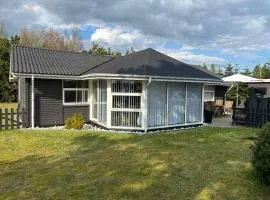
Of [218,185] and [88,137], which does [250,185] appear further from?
[88,137]

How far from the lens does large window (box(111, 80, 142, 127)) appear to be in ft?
45.7

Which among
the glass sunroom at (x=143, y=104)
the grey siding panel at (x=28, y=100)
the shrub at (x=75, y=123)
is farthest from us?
the grey siding panel at (x=28, y=100)

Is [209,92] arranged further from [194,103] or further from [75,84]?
[75,84]

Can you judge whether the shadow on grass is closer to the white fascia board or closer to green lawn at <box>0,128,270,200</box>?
green lawn at <box>0,128,270,200</box>

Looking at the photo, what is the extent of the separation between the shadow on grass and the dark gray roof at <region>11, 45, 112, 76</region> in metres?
5.90

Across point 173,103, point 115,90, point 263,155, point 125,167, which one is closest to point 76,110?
point 115,90

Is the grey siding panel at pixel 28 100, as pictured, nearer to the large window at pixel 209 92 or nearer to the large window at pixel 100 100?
the large window at pixel 100 100

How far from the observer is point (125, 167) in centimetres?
798

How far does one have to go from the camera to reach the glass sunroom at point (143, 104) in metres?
13.9

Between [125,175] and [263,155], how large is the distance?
3.02 metres

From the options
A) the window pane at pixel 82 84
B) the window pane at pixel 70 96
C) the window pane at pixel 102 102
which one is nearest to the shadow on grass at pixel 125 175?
the window pane at pixel 102 102

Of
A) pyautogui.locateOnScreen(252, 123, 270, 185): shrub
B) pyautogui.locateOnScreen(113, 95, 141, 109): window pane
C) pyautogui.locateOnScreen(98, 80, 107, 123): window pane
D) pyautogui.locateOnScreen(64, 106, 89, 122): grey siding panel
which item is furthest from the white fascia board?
pyautogui.locateOnScreen(252, 123, 270, 185): shrub

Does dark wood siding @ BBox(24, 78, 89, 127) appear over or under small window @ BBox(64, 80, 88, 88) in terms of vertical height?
under

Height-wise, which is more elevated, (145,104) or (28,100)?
(28,100)
